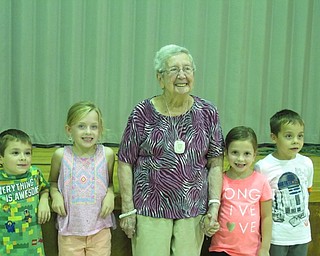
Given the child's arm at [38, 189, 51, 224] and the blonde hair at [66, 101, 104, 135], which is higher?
the blonde hair at [66, 101, 104, 135]

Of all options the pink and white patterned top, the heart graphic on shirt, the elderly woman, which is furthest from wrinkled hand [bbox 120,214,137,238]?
the heart graphic on shirt

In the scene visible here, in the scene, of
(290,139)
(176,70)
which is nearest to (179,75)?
(176,70)

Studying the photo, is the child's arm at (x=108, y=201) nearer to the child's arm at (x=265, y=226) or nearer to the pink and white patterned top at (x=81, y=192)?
the pink and white patterned top at (x=81, y=192)

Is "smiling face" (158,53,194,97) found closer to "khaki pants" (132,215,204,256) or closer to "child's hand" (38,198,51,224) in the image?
"khaki pants" (132,215,204,256)

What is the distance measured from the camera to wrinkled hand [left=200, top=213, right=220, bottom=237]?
86.9 inches

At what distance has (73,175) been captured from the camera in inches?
87.4

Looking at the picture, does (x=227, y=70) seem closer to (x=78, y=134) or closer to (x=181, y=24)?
(x=181, y=24)

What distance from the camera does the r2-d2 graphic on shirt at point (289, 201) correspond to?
7.66ft

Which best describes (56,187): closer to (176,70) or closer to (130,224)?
(130,224)

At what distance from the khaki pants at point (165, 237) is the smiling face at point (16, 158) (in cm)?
52

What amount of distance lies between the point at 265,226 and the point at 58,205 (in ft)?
2.92

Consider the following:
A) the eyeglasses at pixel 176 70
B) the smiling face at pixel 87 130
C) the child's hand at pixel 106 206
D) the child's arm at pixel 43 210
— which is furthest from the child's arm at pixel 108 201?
the eyeglasses at pixel 176 70

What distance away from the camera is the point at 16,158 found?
2.12 meters

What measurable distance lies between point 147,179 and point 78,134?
344 mm
